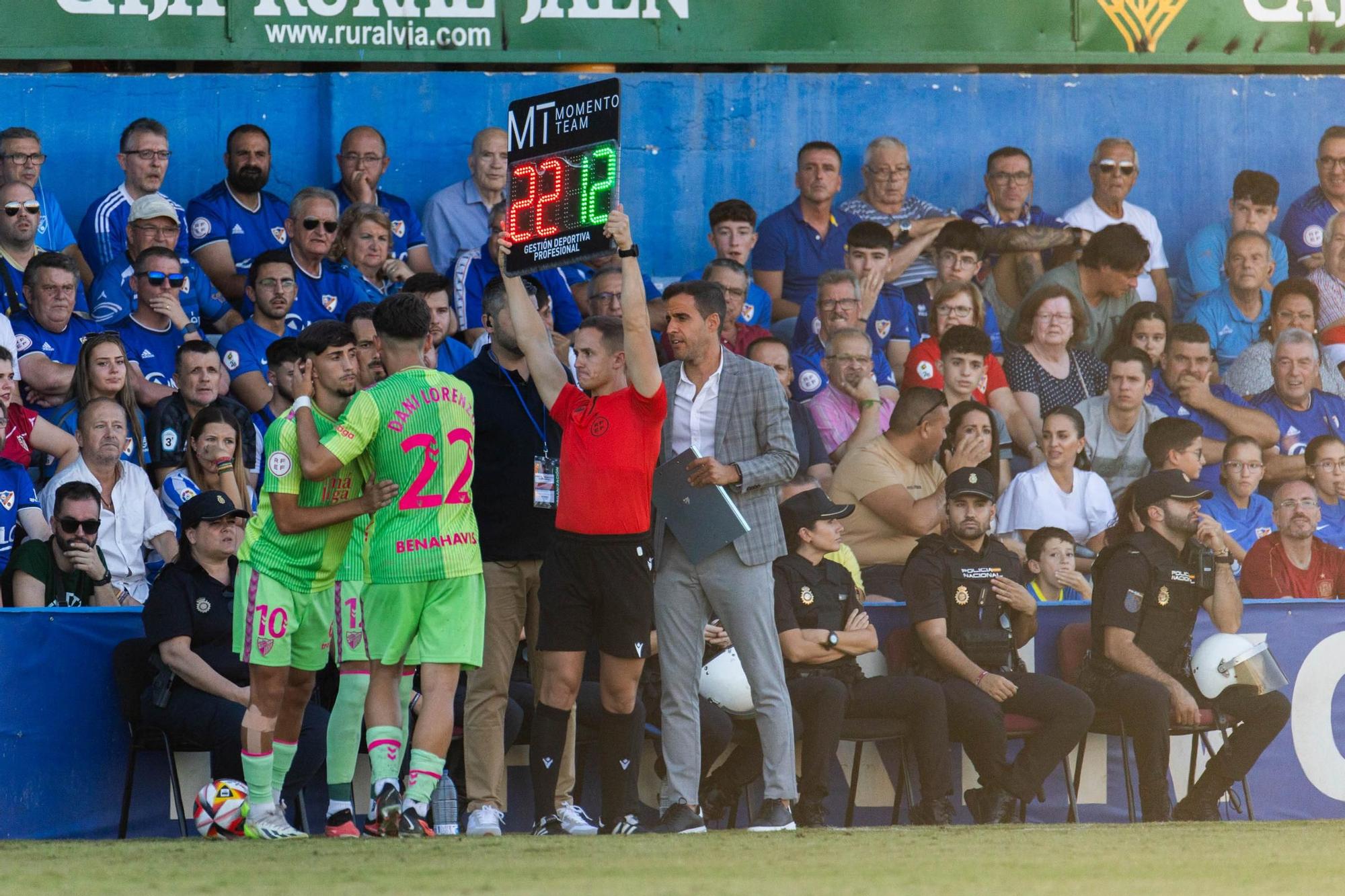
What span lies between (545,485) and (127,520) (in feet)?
7.77

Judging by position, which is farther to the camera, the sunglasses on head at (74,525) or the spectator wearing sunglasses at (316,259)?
the spectator wearing sunglasses at (316,259)

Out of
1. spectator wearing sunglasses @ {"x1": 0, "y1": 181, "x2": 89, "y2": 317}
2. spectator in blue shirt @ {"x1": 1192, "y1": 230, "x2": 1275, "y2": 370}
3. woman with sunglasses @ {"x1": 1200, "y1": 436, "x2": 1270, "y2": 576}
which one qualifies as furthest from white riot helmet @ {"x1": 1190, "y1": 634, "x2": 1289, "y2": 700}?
spectator wearing sunglasses @ {"x1": 0, "y1": 181, "x2": 89, "y2": 317}

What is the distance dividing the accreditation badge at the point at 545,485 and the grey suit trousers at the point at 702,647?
1.63ft

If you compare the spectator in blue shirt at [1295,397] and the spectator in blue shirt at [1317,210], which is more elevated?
the spectator in blue shirt at [1317,210]

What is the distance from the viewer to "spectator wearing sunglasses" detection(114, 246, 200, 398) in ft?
29.6

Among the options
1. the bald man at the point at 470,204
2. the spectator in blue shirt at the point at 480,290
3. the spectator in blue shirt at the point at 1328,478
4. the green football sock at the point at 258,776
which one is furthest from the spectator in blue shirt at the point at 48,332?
the spectator in blue shirt at the point at 1328,478

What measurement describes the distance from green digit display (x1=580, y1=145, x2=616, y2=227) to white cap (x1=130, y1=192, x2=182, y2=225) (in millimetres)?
3511

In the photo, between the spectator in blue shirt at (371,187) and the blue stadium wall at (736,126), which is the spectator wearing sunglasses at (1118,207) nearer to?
the blue stadium wall at (736,126)

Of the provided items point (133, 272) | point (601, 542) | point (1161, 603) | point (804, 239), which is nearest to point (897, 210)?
point (804, 239)

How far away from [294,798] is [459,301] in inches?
134

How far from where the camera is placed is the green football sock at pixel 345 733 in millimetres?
6219

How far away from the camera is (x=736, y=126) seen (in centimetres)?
1098

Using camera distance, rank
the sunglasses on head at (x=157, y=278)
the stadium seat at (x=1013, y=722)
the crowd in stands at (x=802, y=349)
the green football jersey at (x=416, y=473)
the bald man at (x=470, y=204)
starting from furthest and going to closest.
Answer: the bald man at (x=470, y=204), the sunglasses on head at (x=157, y=278), the stadium seat at (x=1013, y=722), the crowd in stands at (x=802, y=349), the green football jersey at (x=416, y=473)

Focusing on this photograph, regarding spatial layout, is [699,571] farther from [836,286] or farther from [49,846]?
[836,286]
